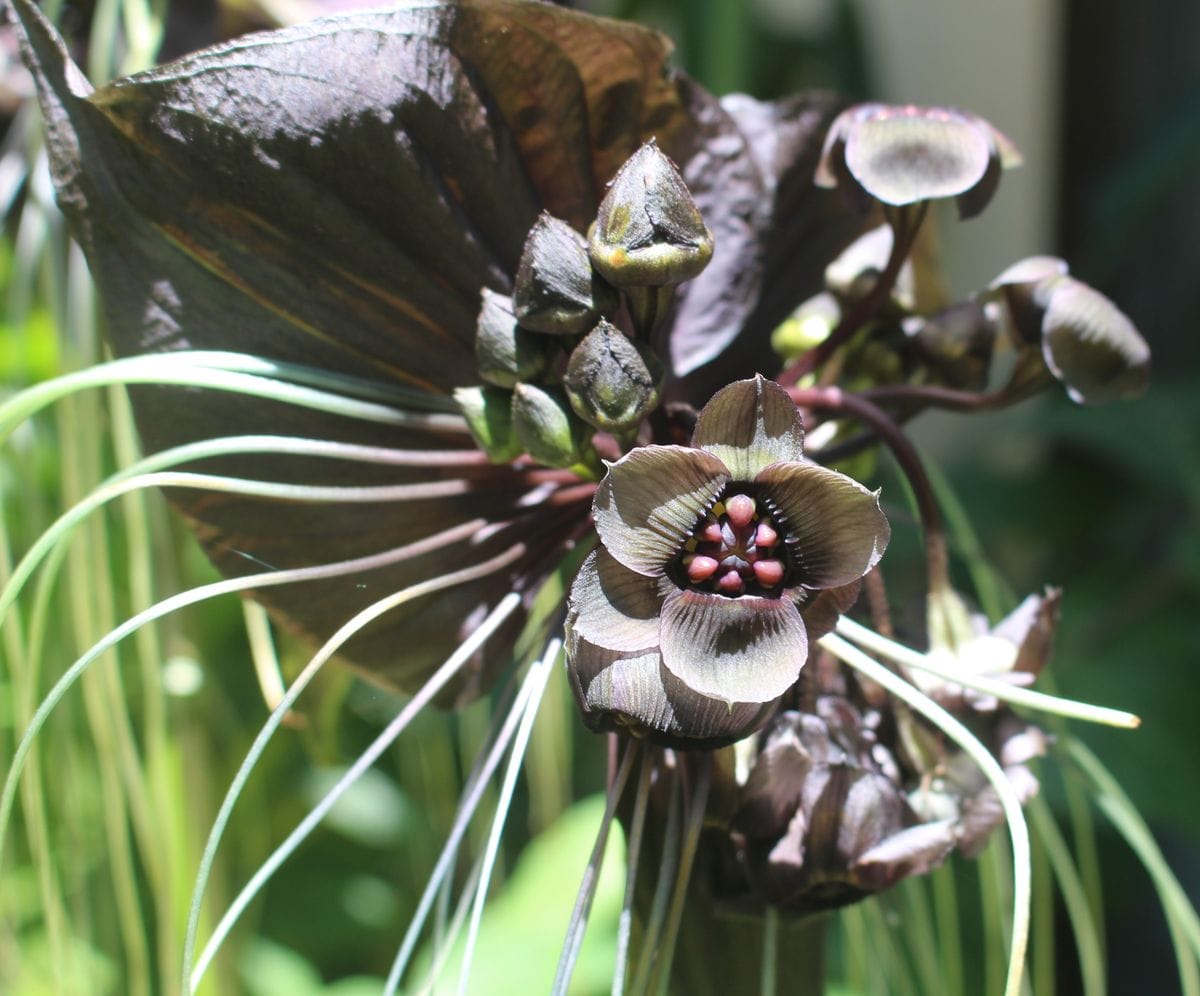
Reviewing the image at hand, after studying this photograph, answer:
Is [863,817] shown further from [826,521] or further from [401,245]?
[401,245]

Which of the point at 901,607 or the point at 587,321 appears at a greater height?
the point at 587,321

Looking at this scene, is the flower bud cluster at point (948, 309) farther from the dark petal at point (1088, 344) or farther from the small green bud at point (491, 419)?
the small green bud at point (491, 419)

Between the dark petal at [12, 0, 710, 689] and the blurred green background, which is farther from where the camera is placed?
the blurred green background

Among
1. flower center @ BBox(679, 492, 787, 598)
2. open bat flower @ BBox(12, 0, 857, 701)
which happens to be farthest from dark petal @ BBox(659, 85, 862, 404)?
flower center @ BBox(679, 492, 787, 598)

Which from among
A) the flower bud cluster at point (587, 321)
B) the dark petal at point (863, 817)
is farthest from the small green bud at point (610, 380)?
the dark petal at point (863, 817)

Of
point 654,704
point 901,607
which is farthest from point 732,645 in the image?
point 901,607

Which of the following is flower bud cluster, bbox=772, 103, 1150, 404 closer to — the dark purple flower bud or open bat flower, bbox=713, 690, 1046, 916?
the dark purple flower bud
